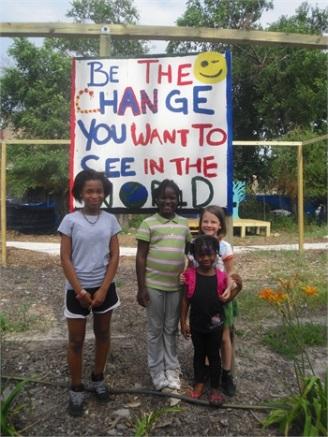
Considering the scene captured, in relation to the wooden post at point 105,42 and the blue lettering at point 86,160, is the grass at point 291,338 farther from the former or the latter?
the wooden post at point 105,42

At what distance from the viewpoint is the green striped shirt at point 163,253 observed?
2.88 m

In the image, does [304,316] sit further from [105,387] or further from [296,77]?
[296,77]

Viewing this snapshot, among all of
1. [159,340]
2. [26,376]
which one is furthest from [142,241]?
[26,376]

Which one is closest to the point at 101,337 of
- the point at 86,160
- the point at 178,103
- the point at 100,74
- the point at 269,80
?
the point at 86,160

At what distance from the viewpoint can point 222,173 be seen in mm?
3166

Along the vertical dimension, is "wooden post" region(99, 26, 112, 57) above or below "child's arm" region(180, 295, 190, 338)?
above

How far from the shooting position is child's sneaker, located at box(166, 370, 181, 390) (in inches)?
116

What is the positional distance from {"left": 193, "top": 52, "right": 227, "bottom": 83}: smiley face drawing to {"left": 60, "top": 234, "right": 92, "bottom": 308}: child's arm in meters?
1.38

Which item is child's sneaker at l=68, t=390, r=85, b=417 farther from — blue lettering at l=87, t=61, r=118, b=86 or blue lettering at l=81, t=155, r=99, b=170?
blue lettering at l=87, t=61, r=118, b=86

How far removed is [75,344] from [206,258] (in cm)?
89

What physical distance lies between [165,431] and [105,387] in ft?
1.55

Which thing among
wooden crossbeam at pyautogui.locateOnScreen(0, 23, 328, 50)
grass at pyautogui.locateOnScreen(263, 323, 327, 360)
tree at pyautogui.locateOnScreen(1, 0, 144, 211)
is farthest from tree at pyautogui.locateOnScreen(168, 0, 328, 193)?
wooden crossbeam at pyautogui.locateOnScreen(0, 23, 328, 50)

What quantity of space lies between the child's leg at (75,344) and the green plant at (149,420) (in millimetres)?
423

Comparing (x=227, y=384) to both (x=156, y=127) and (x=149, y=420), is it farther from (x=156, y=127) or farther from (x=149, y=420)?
(x=156, y=127)
